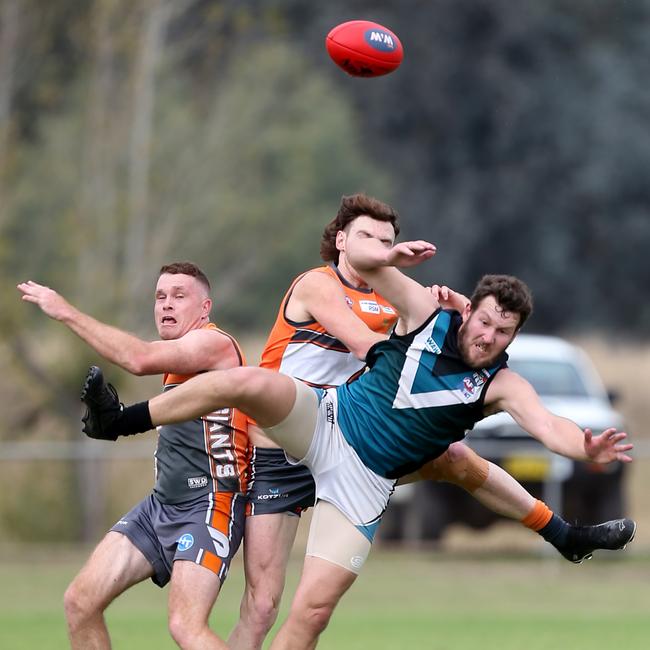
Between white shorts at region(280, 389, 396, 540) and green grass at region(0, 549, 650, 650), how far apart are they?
4.01 meters

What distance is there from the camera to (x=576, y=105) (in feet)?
133

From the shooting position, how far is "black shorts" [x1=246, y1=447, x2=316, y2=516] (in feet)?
24.5

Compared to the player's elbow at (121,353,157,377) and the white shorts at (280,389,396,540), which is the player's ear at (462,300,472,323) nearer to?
the white shorts at (280,389,396,540)

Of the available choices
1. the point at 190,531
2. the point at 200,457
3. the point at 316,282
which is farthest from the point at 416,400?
the point at 190,531

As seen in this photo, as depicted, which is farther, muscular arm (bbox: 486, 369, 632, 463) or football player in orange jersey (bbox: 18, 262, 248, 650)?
football player in orange jersey (bbox: 18, 262, 248, 650)

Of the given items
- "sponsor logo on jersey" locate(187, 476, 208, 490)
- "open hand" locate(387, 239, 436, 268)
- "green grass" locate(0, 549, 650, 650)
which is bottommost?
"green grass" locate(0, 549, 650, 650)

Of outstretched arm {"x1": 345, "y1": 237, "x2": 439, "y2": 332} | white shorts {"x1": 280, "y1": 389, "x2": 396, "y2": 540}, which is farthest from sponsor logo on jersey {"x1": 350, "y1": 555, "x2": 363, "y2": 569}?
outstretched arm {"x1": 345, "y1": 237, "x2": 439, "y2": 332}

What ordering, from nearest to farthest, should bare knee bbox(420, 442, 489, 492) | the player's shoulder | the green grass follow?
the player's shoulder
bare knee bbox(420, 442, 489, 492)
the green grass

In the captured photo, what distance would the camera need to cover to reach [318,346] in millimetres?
7543

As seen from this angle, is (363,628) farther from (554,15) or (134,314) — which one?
(554,15)

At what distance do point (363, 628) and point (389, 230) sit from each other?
5.75 metres

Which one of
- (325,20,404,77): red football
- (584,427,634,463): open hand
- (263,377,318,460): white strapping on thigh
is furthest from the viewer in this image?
(325,20,404,77): red football

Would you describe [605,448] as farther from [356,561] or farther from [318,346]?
[318,346]

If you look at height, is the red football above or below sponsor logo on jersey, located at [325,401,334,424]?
above
